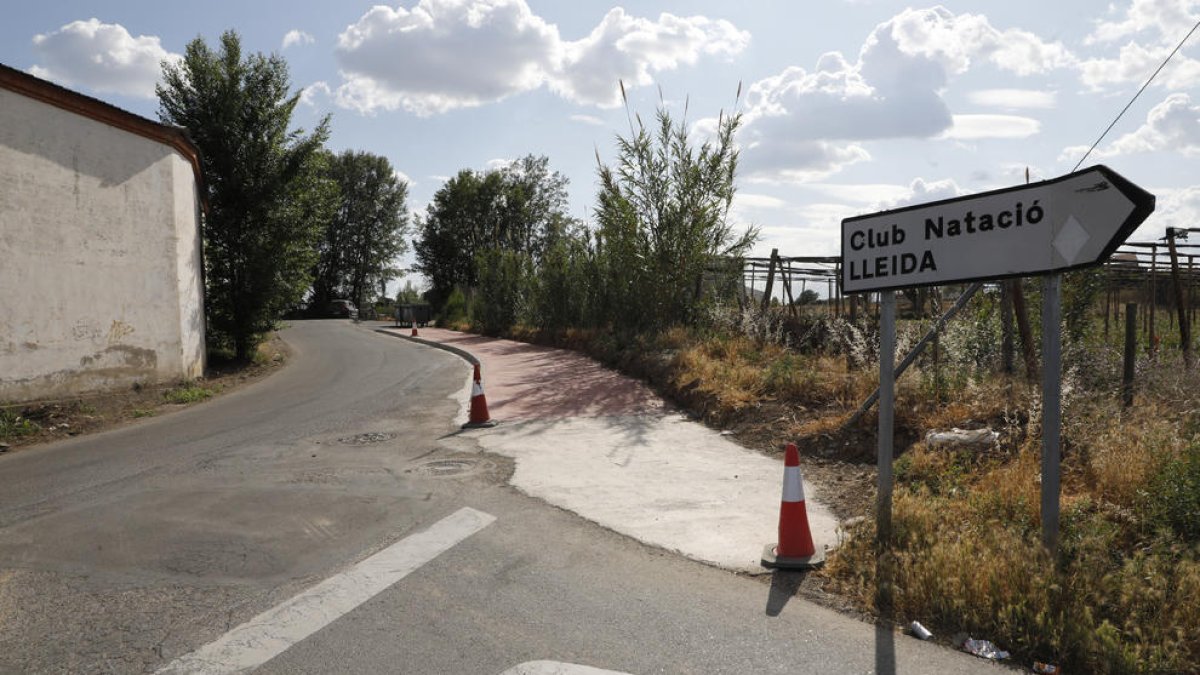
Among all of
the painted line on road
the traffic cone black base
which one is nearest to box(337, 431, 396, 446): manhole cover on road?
the painted line on road

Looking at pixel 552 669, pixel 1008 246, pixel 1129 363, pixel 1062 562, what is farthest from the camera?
pixel 1129 363

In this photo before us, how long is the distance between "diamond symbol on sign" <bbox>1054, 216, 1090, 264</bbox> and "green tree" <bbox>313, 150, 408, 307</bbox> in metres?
60.1

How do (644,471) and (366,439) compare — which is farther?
(366,439)

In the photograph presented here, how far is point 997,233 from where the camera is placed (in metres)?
3.83

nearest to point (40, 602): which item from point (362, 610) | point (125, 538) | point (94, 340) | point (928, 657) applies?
point (125, 538)

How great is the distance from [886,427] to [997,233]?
51.1 inches

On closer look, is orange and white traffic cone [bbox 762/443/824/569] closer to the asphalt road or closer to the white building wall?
the asphalt road

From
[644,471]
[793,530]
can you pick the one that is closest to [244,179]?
[644,471]

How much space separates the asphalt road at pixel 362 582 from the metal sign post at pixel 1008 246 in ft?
4.14

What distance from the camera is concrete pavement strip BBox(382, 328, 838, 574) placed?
16.3 ft

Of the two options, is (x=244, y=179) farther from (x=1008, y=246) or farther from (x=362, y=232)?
(x=362, y=232)

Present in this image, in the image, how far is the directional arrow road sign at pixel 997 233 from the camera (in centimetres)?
337

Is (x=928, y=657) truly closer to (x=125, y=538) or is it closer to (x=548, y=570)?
(x=548, y=570)

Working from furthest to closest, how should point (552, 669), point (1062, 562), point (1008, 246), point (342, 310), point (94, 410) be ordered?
point (342, 310), point (94, 410), point (1008, 246), point (1062, 562), point (552, 669)
